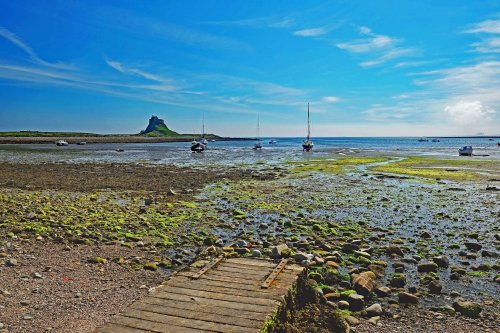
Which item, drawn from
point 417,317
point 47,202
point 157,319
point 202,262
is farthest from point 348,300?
point 47,202

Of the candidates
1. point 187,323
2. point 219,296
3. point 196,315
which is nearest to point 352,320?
point 219,296

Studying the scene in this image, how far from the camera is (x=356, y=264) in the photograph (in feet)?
40.2

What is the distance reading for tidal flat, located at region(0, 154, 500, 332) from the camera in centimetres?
885

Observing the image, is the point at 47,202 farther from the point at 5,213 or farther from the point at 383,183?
the point at 383,183

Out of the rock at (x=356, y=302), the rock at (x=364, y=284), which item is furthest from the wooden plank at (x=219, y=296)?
the rock at (x=364, y=284)

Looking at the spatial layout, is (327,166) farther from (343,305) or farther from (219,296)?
(219,296)

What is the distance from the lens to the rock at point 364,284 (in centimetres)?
983

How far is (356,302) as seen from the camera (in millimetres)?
9242

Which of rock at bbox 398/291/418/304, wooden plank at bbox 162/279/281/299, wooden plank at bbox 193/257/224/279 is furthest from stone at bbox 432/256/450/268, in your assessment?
wooden plank at bbox 193/257/224/279

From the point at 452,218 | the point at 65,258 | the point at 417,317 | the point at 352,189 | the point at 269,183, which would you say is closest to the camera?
the point at 417,317

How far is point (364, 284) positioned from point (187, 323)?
18.4 feet

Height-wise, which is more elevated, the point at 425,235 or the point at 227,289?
the point at 227,289

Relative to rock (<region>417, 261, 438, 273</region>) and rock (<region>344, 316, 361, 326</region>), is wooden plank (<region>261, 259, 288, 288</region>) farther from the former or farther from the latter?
rock (<region>417, 261, 438, 273</region>)

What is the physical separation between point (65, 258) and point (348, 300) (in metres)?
8.88
